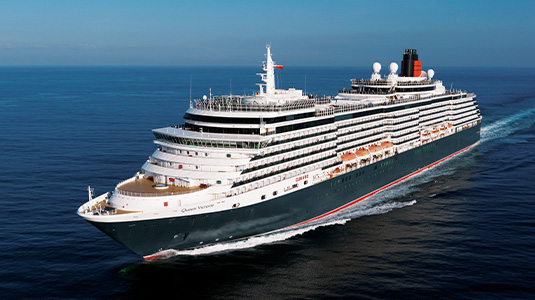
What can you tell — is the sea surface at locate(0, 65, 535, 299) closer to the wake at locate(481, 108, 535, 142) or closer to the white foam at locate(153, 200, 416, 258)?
the white foam at locate(153, 200, 416, 258)

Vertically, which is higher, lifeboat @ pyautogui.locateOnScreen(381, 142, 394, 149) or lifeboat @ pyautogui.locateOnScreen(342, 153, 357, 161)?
lifeboat @ pyautogui.locateOnScreen(381, 142, 394, 149)

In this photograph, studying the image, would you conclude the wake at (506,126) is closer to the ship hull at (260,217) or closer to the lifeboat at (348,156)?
the ship hull at (260,217)

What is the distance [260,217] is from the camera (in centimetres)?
4006

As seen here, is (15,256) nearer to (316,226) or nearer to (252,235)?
(252,235)

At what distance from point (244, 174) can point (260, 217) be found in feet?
15.8

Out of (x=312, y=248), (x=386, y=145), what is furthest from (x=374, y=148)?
(x=312, y=248)

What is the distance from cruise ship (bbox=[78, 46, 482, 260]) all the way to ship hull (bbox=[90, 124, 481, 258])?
0.10m

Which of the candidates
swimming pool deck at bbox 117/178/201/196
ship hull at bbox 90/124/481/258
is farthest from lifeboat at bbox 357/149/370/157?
swimming pool deck at bbox 117/178/201/196

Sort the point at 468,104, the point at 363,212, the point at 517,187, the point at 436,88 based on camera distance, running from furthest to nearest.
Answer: the point at 468,104
the point at 436,88
the point at 517,187
the point at 363,212

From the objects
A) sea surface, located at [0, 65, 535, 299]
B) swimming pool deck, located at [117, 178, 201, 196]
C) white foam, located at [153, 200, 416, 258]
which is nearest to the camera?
sea surface, located at [0, 65, 535, 299]

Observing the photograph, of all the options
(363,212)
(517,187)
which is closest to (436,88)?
(517,187)

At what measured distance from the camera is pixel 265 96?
4494cm

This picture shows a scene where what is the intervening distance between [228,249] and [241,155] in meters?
8.26

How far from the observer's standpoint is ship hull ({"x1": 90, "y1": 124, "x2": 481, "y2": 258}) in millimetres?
34594
